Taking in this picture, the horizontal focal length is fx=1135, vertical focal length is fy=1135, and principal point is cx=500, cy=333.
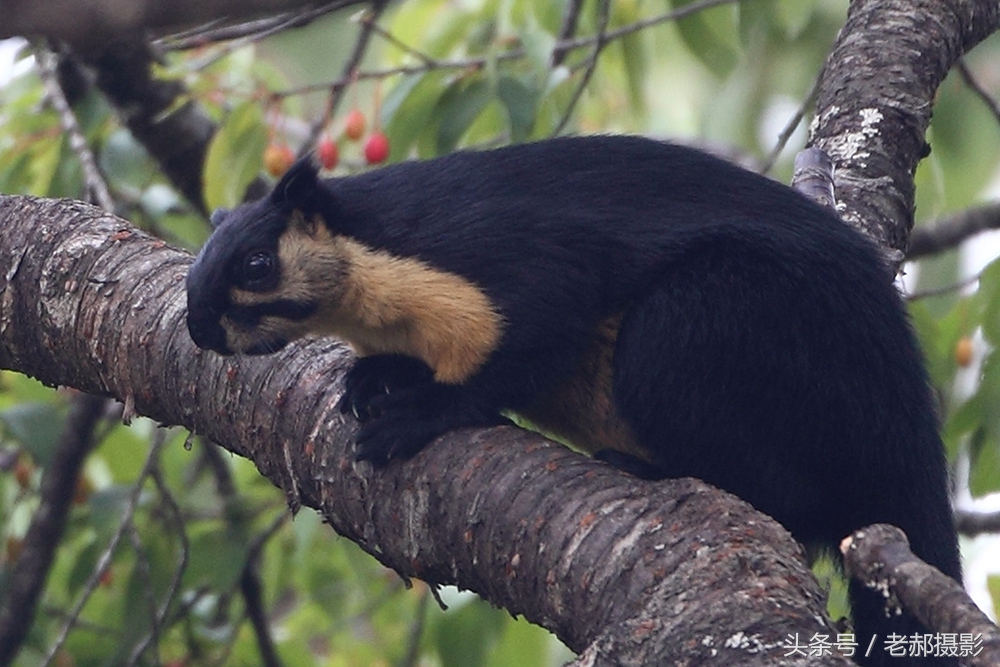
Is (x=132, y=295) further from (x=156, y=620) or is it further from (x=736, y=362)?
(x=736, y=362)

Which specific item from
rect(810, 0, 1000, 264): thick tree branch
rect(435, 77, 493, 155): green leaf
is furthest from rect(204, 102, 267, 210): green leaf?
rect(810, 0, 1000, 264): thick tree branch

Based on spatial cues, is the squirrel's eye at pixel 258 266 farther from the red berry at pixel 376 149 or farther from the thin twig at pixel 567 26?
the thin twig at pixel 567 26

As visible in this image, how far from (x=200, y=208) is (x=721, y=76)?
6.32 ft

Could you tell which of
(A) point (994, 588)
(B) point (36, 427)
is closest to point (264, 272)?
(B) point (36, 427)

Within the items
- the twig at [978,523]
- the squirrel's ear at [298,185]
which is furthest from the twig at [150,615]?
the twig at [978,523]

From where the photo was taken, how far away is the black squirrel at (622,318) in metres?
2.24

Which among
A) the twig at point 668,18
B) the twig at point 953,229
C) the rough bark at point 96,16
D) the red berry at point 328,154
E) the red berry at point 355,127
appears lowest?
the rough bark at point 96,16

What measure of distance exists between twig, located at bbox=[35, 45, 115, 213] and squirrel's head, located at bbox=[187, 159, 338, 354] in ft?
2.06

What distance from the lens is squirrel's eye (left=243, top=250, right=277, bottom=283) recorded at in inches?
98.7

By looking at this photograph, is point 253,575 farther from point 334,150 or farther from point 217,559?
point 334,150

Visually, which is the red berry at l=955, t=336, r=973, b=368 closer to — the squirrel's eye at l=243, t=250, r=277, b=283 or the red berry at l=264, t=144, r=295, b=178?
the squirrel's eye at l=243, t=250, r=277, b=283

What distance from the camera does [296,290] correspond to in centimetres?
256

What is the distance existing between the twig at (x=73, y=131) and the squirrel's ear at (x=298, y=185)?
67cm

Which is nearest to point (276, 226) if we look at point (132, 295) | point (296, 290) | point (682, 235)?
point (296, 290)
